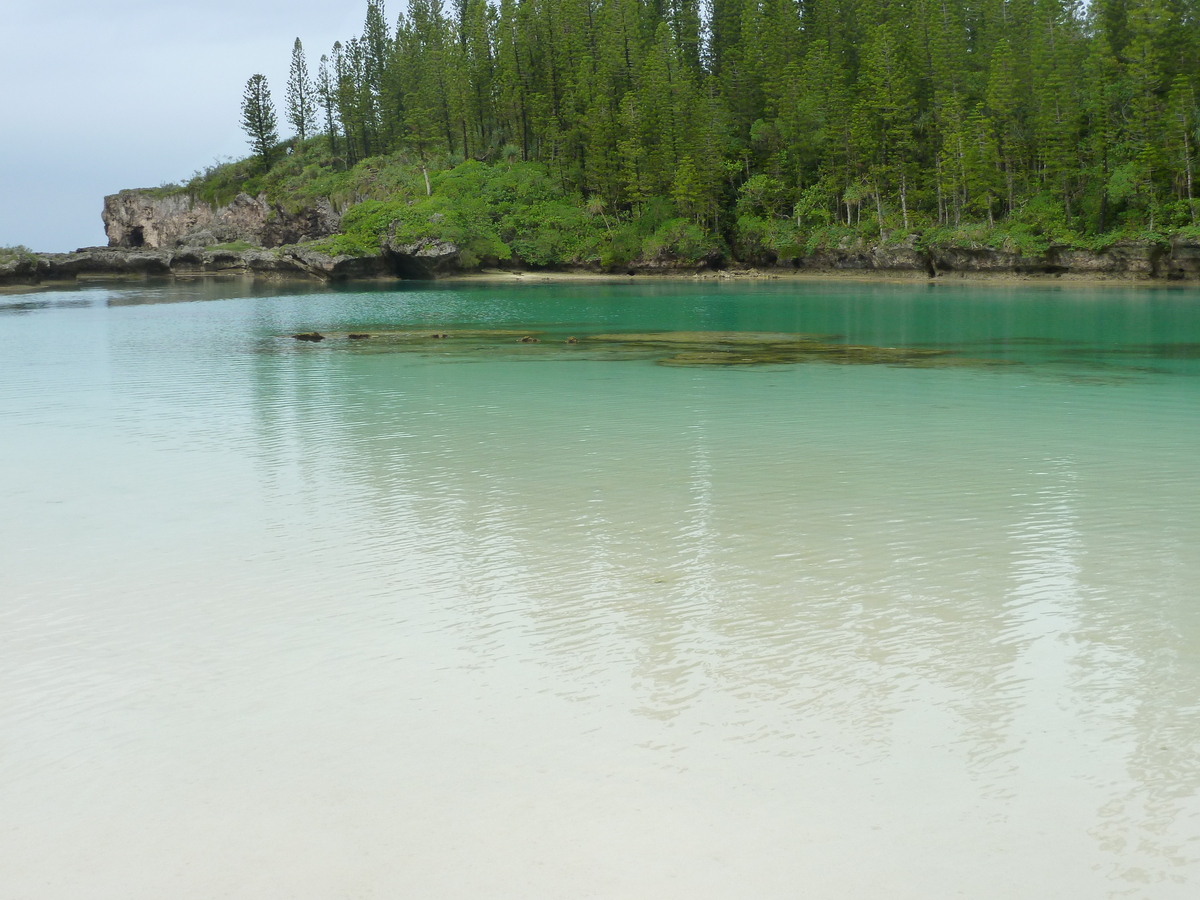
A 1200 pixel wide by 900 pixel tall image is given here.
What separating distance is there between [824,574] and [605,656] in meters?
2.17

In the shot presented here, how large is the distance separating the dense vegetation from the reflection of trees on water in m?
46.8

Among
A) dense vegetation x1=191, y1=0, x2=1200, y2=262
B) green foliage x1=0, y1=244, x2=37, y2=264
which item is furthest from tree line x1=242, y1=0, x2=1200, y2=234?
green foliage x1=0, y1=244, x2=37, y2=264

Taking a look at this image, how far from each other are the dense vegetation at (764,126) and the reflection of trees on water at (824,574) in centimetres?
4683

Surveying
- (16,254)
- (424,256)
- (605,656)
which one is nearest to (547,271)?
(424,256)

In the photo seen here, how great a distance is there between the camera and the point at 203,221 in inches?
3986

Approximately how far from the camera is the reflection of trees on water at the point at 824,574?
487 centimetres

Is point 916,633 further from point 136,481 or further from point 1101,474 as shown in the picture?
point 136,481

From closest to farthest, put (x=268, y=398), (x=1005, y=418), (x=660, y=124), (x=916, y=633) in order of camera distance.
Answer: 1. (x=916, y=633)
2. (x=1005, y=418)
3. (x=268, y=398)
4. (x=660, y=124)

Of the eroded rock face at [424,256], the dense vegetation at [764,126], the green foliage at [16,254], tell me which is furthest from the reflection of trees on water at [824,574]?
the green foliage at [16,254]

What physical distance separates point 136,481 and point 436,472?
323 cm

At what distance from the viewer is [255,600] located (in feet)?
22.8

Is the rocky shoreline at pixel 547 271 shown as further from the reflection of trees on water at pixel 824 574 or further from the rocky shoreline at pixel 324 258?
the reflection of trees on water at pixel 824 574

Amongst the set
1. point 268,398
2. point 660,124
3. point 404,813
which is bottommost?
point 404,813

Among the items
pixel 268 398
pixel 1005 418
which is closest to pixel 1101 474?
pixel 1005 418
